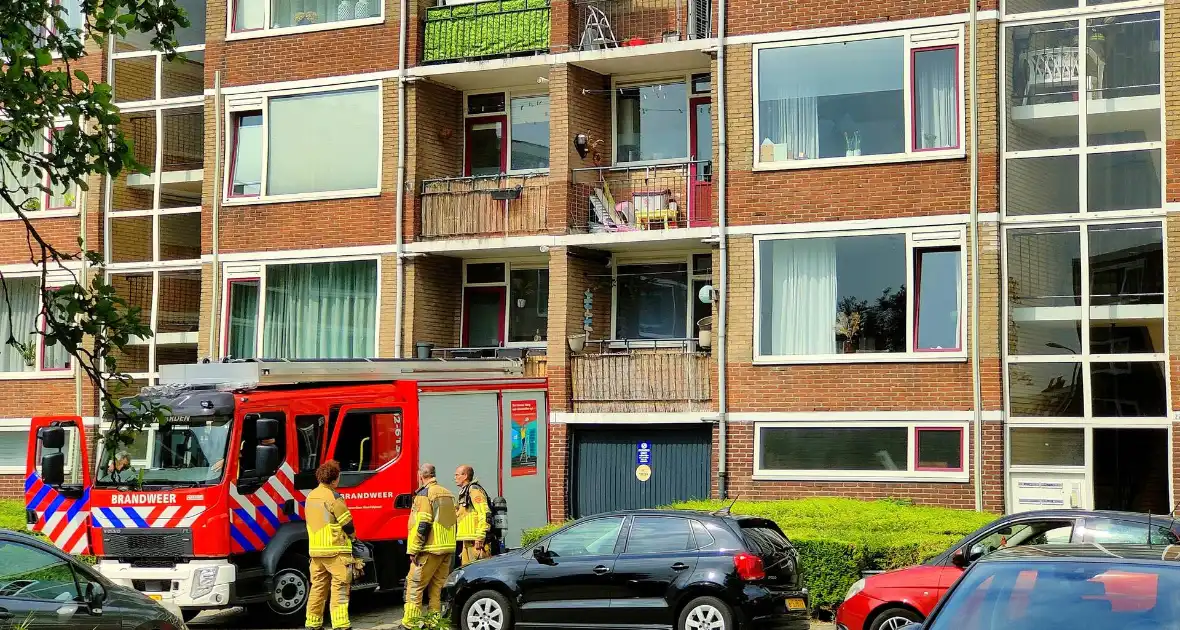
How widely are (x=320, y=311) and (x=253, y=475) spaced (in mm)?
9007

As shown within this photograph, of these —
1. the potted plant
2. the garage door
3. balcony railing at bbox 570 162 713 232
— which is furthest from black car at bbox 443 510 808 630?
balcony railing at bbox 570 162 713 232

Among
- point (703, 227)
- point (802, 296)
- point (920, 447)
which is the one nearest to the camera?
point (920, 447)

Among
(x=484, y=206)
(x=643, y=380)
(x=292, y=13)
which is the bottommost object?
(x=643, y=380)

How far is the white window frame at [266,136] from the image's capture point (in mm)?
24562

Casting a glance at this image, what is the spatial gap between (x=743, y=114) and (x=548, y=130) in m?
4.05

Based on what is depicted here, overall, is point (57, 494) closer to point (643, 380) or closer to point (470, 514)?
point (470, 514)

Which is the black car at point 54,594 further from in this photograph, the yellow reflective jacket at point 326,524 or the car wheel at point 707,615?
the car wheel at point 707,615

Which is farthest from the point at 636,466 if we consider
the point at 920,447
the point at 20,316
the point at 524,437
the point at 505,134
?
the point at 20,316

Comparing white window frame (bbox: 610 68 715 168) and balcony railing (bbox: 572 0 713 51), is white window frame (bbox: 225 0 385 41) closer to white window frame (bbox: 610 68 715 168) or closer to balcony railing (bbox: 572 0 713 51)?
balcony railing (bbox: 572 0 713 51)

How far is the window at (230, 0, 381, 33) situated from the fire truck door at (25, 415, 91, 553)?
10233mm

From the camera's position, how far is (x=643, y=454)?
75.5 feet

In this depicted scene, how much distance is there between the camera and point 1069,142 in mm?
20422

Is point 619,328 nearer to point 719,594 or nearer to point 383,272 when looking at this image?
point 383,272

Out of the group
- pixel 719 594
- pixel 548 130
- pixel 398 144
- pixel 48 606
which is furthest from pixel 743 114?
pixel 48 606
